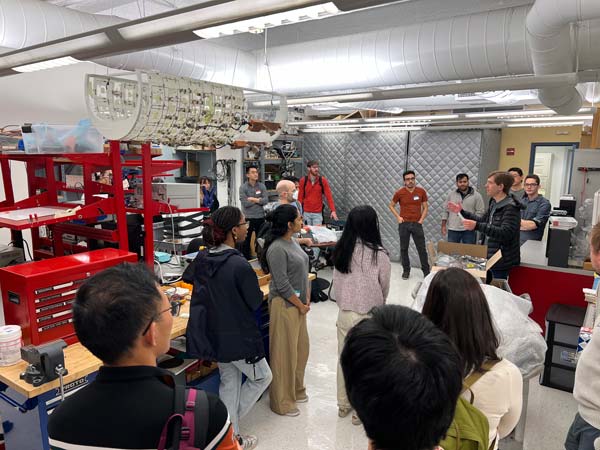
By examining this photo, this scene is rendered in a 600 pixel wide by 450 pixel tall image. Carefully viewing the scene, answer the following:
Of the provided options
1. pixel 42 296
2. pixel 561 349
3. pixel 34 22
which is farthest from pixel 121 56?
pixel 561 349

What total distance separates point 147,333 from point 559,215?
15.1ft

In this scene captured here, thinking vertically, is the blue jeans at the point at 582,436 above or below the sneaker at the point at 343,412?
above

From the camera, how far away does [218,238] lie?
264cm

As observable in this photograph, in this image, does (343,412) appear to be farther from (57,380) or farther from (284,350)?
(57,380)

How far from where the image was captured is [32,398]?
2105 millimetres

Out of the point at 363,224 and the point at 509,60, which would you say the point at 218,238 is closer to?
the point at 363,224

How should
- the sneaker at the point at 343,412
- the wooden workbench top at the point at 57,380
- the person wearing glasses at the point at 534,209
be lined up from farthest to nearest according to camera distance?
the person wearing glasses at the point at 534,209, the sneaker at the point at 343,412, the wooden workbench top at the point at 57,380

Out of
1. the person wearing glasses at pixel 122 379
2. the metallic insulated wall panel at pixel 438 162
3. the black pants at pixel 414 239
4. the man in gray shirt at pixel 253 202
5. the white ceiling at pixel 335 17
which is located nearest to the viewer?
the person wearing glasses at pixel 122 379

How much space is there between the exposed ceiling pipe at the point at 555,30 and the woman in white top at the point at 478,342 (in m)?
1.52

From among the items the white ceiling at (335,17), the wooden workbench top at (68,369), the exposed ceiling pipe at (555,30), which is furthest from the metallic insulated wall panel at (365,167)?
the wooden workbench top at (68,369)

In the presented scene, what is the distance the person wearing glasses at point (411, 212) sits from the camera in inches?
260

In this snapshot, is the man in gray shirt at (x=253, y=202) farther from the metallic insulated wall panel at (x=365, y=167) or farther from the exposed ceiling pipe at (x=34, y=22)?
the exposed ceiling pipe at (x=34, y=22)

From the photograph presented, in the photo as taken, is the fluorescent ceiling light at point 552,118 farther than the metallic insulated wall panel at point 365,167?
No

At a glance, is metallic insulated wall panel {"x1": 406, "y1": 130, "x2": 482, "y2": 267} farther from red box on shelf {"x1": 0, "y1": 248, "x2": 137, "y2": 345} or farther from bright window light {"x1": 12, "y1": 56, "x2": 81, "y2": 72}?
red box on shelf {"x1": 0, "y1": 248, "x2": 137, "y2": 345}
